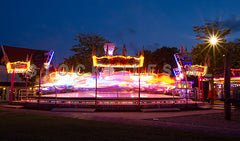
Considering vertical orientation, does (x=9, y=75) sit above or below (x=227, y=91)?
above

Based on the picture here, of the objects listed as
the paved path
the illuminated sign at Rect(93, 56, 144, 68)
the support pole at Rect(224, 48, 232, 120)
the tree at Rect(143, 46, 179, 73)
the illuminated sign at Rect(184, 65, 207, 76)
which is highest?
the tree at Rect(143, 46, 179, 73)

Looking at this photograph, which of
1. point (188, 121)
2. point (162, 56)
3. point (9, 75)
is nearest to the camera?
point (188, 121)

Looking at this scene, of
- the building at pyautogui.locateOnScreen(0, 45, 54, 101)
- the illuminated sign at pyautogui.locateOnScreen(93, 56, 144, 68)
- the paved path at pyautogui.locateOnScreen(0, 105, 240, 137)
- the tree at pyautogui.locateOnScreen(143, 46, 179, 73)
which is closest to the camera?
the paved path at pyautogui.locateOnScreen(0, 105, 240, 137)

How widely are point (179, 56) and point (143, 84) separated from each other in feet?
13.4

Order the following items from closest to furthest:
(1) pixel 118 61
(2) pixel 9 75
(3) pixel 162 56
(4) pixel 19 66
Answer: (1) pixel 118 61 < (4) pixel 19 66 < (2) pixel 9 75 < (3) pixel 162 56

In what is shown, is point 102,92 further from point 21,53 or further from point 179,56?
point 21,53

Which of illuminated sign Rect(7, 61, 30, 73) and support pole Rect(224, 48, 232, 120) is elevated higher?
illuminated sign Rect(7, 61, 30, 73)

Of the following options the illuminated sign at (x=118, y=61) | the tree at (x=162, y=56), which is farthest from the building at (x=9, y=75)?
the tree at (x=162, y=56)

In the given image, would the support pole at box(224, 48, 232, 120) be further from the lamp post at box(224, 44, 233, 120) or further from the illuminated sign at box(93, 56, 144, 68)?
the illuminated sign at box(93, 56, 144, 68)

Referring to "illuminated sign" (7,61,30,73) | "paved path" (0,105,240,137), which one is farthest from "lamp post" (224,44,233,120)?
"illuminated sign" (7,61,30,73)

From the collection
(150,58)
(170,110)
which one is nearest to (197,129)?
(170,110)

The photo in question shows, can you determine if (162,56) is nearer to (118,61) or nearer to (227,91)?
(118,61)

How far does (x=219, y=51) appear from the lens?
2673 cm

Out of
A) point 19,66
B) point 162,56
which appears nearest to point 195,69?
point 19,66
